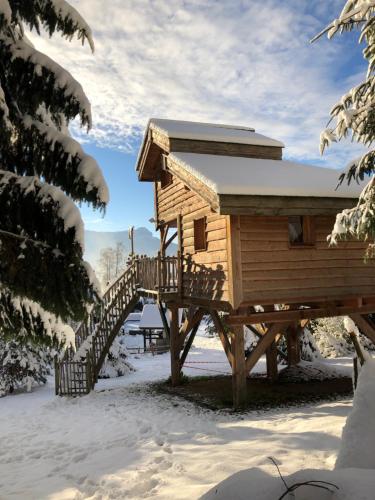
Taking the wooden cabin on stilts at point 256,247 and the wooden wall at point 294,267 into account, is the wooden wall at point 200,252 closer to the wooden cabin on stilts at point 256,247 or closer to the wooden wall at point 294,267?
the wooden cabin on stilts at point 256,247

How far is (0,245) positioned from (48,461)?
16.8 feet

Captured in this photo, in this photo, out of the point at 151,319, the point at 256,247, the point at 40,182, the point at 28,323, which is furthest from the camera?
→ the point at 151,319

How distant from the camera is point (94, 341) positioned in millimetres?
15430

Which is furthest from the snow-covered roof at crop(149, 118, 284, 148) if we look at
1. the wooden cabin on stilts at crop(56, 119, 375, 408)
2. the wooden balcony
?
the wooden balcony

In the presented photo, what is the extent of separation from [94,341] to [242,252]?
24.7ft

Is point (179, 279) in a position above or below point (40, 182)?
below

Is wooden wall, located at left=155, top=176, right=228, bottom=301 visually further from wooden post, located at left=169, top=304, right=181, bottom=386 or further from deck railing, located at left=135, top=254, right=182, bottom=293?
wooden post, located at left=169, top=304, right=181, bottom=386

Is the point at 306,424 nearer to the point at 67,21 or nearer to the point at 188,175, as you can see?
the point at 188,175

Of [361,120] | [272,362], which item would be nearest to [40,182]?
[361,120]

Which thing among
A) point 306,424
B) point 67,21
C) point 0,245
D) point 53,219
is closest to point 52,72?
point 67,21

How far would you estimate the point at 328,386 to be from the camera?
13.7m

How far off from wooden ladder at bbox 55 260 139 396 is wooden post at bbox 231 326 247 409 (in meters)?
4.91

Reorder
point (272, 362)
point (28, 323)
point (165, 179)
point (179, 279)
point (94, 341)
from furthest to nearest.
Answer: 1. point (165, 179)
2. point (94, 341)
3. point (272, 362)
4. point (179, 279)
5. point (28, 323)

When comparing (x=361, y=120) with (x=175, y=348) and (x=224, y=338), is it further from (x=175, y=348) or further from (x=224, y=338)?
(x=175, y=348)
